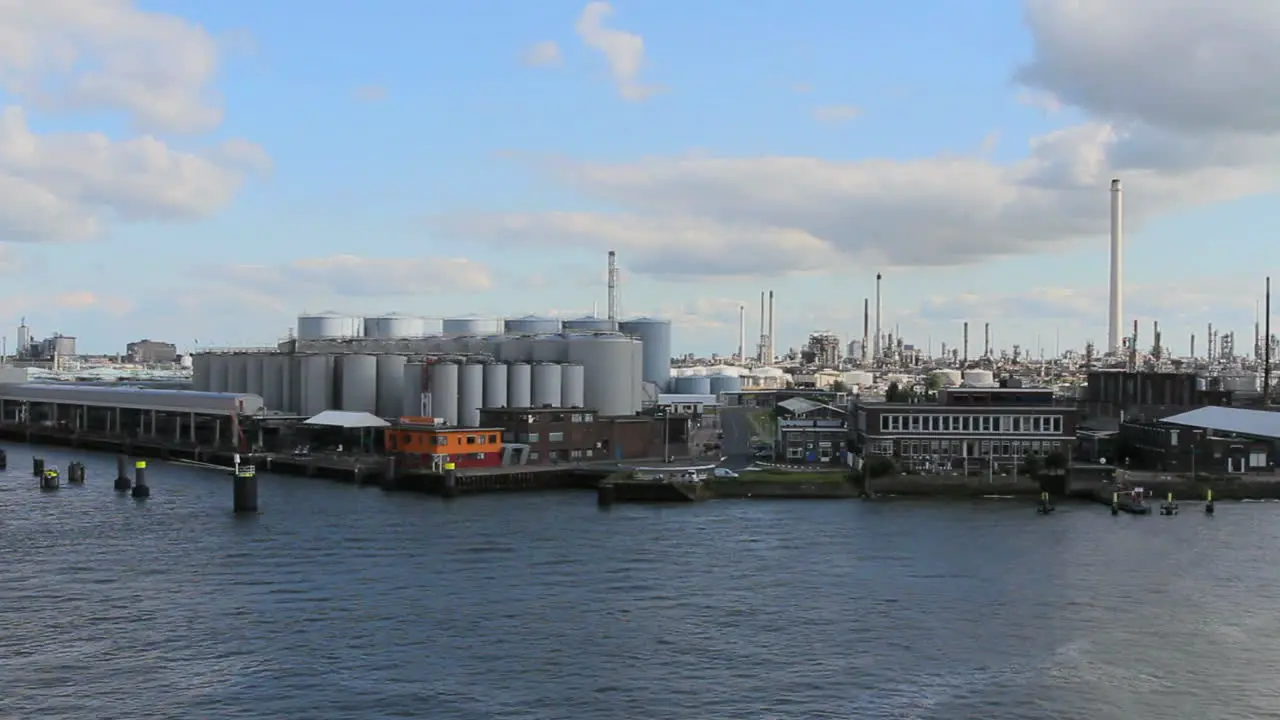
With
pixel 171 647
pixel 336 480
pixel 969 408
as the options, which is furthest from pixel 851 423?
pixel 171 647

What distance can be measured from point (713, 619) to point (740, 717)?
3151 millimetres

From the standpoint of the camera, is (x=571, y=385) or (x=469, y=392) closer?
(x=469, y=392)

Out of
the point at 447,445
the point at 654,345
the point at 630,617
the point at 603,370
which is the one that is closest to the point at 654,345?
the point at 654,345

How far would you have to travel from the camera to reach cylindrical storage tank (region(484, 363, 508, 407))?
33.2m

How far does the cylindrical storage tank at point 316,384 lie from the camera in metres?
35.2

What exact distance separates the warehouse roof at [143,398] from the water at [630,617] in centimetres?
1302

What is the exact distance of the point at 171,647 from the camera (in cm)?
1184

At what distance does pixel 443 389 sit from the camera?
32.2 meters

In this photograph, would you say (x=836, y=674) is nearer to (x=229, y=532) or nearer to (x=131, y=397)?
(x=229, y=532)

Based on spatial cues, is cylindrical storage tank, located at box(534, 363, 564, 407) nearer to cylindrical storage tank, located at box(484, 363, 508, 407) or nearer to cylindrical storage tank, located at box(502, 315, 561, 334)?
cylindrical storage tank, located at box(484, 363, 508, 407)

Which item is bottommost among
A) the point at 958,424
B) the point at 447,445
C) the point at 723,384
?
the point at 447,445

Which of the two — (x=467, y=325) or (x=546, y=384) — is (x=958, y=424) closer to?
(x=546, y=384)

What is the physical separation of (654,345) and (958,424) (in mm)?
26761

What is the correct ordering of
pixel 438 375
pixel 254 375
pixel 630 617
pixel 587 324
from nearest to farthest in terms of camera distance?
1. pixel 630 617
2. pixel 438 375
3. pixel 254 375
4. pixel 587 324
